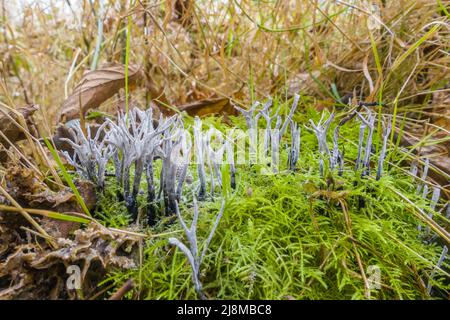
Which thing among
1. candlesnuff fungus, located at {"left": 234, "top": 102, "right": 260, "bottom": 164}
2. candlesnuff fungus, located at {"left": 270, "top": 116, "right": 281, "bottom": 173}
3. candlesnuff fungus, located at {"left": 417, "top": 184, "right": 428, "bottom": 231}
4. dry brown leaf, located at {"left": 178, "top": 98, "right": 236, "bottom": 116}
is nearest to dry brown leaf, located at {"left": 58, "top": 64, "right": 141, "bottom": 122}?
dry brown leaf, located at {"left": 178, "top": 98, "right": 236, "bottom": 116}

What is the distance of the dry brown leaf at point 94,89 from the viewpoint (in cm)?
138

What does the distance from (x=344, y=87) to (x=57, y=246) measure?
142cm

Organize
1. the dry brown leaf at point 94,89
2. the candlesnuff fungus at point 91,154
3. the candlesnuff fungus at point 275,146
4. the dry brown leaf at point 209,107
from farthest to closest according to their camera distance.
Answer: the dry brown leaf at point 209,107 < the dry brown leaf at point 94,89 < the candlesnuff fungus at point 275,146 < the candlesnuff fungus at point 91,154

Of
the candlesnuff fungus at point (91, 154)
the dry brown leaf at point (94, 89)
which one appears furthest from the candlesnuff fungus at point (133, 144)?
the dry brown leaf at point (94, 89)

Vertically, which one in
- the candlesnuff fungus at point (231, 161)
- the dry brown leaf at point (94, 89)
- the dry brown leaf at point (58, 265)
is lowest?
the dry brown leaf at point (58, 265)

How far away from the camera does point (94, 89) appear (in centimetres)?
145

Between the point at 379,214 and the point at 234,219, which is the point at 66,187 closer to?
the point at 234,219

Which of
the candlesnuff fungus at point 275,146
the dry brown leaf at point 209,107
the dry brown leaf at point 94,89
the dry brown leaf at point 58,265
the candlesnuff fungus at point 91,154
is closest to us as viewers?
the dry brown leaf at point 58,265

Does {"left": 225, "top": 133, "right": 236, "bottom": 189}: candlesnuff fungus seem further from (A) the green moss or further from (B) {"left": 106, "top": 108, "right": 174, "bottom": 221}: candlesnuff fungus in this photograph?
(B) {"left": 106, "top": 108, "right": 174, "bottom": 221}: candlesnuff fungus

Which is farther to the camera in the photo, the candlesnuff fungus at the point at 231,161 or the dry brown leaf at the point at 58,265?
the candlesnuff fungus at the point at 231,161

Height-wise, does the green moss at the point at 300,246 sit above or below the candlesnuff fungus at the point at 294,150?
below

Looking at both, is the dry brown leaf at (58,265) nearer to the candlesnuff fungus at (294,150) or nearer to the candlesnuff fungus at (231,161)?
the candlesnuff fungus at (231,161)

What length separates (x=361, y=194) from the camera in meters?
0.89
